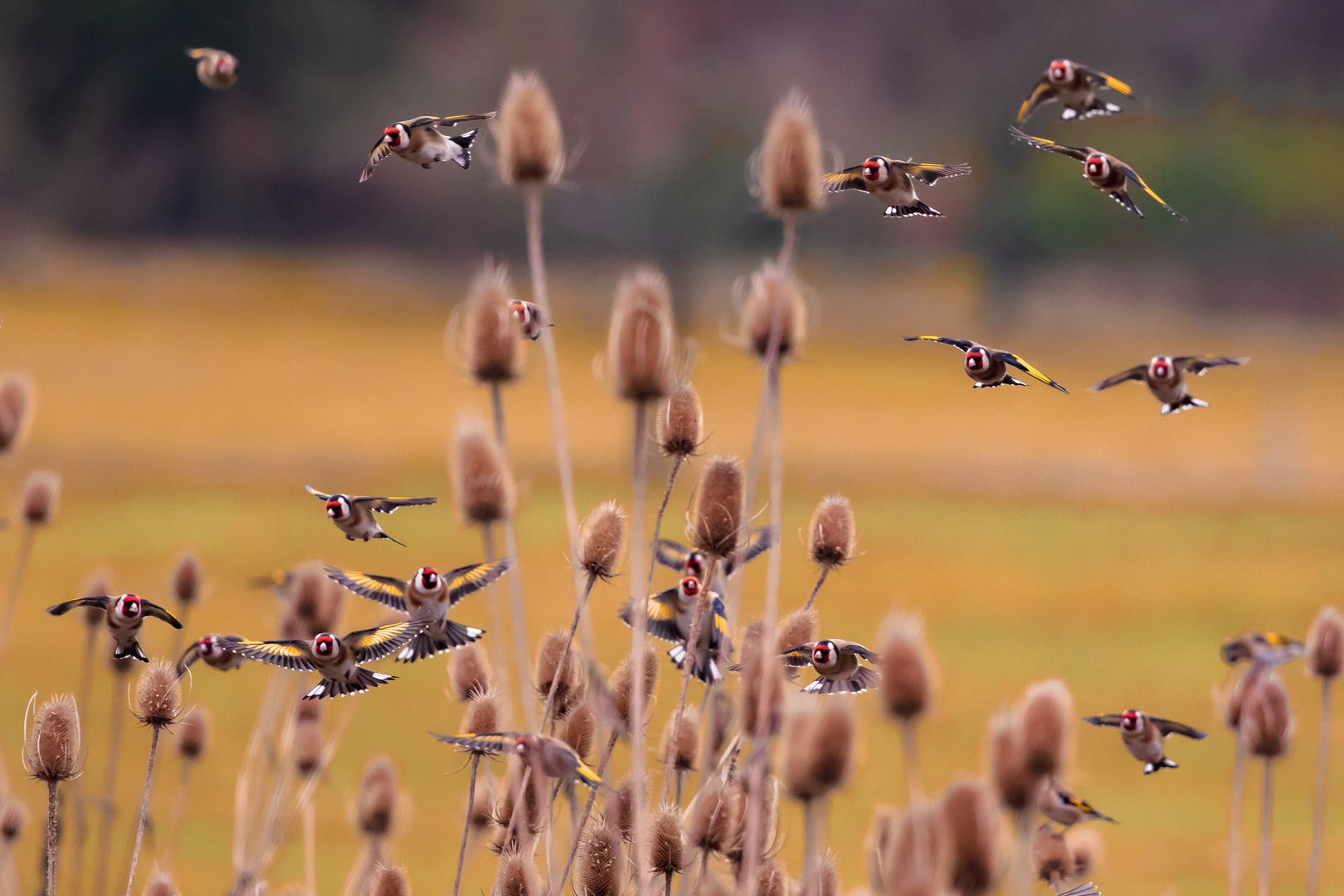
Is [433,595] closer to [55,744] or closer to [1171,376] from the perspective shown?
[55,744]

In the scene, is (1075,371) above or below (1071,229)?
below

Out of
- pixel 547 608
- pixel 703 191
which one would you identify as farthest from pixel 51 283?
pixel 547 608

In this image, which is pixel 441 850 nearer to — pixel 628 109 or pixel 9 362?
pixel 9 362

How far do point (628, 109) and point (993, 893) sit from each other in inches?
838

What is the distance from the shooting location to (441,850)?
23.8ft

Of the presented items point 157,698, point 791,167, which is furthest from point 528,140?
point 157,698

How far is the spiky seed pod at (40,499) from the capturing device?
2029 millimetres

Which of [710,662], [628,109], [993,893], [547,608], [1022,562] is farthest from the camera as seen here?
[628,109]

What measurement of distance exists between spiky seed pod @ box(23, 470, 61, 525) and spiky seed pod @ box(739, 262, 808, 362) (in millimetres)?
1112

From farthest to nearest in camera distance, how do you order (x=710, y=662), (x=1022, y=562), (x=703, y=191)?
(x=703, y=191) < (x=1022, y=562) < (x=710, y=662)

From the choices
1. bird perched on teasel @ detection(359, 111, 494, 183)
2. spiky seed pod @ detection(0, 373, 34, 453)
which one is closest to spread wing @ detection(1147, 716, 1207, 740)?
bird perched on teasel @ detection(359, 111, 494, 183)

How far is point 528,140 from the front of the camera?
1.58 metres

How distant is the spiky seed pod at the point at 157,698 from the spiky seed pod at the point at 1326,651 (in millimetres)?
1296

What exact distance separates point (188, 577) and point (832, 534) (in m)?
1.00
